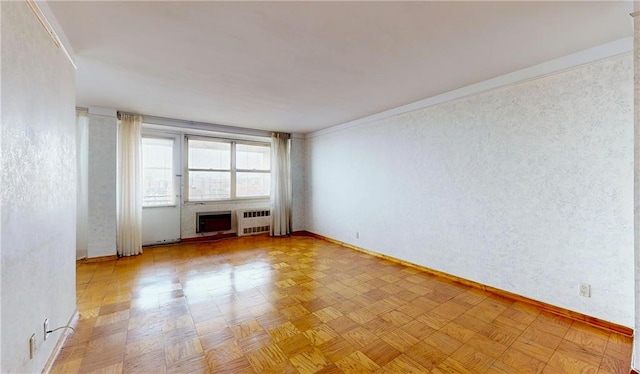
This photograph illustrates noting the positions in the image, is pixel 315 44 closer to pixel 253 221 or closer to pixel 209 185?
pixel 209 185

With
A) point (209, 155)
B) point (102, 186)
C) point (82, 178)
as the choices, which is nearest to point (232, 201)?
point (209, 155)

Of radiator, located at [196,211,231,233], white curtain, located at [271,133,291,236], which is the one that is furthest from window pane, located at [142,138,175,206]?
white curtain, located at [271,133,291,236]

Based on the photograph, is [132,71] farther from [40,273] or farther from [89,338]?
[89,338]

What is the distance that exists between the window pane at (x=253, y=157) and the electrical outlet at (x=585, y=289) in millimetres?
5628

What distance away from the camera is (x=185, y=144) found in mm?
5246

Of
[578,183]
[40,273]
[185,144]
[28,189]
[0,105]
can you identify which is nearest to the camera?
[0,105]

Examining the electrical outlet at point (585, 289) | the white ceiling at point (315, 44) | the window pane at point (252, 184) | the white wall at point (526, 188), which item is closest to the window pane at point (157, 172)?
the window pane at point (252, 184)

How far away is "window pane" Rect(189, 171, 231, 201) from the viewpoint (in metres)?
5.38

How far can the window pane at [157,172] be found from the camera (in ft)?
15.9

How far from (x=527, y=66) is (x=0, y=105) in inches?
152

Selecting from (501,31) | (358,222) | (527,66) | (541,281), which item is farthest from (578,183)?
(358,222)

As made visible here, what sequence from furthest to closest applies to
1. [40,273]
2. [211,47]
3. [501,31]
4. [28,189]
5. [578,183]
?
[578,183] < [211,47] < [501,31] < [40,273] < [28,189]

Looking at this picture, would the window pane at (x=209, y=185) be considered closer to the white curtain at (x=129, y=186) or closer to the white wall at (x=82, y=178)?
the white curtain at (x=129, y=186)

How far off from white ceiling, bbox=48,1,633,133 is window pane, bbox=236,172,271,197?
2.78 m
